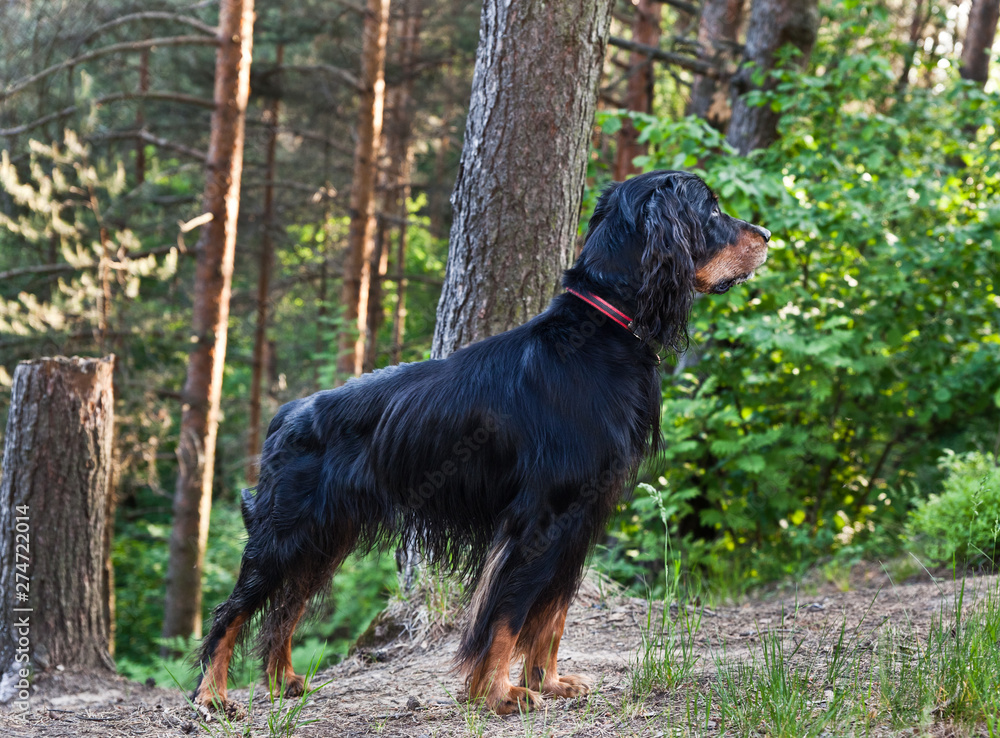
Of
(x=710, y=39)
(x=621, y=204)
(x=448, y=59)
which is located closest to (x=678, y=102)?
(x=448, y=59)

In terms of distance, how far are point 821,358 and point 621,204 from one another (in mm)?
3135

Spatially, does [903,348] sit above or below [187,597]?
above

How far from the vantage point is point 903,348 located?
670 cm

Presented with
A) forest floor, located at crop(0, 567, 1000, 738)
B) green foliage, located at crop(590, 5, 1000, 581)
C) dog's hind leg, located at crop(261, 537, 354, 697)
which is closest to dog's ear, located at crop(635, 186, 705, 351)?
forest floor, located at crop(0, 567, 1000, 738)

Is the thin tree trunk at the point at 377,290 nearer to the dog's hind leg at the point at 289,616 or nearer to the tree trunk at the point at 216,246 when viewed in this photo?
the tree trunk at the point at 216,246

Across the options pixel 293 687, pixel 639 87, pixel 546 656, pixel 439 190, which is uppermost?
pixel 639 87

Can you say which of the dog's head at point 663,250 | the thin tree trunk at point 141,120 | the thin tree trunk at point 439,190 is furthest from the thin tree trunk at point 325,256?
the dog's head at point 663,250

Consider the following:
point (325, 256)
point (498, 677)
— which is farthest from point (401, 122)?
point (498, 677)

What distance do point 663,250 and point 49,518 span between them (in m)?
3.55

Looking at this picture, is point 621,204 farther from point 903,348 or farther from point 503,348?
point 903,348

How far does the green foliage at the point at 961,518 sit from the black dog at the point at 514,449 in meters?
2.13

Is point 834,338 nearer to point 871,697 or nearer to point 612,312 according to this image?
point 612,312

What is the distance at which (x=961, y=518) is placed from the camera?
4.43 m

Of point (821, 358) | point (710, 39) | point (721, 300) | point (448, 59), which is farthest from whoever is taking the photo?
point (448, 59)
